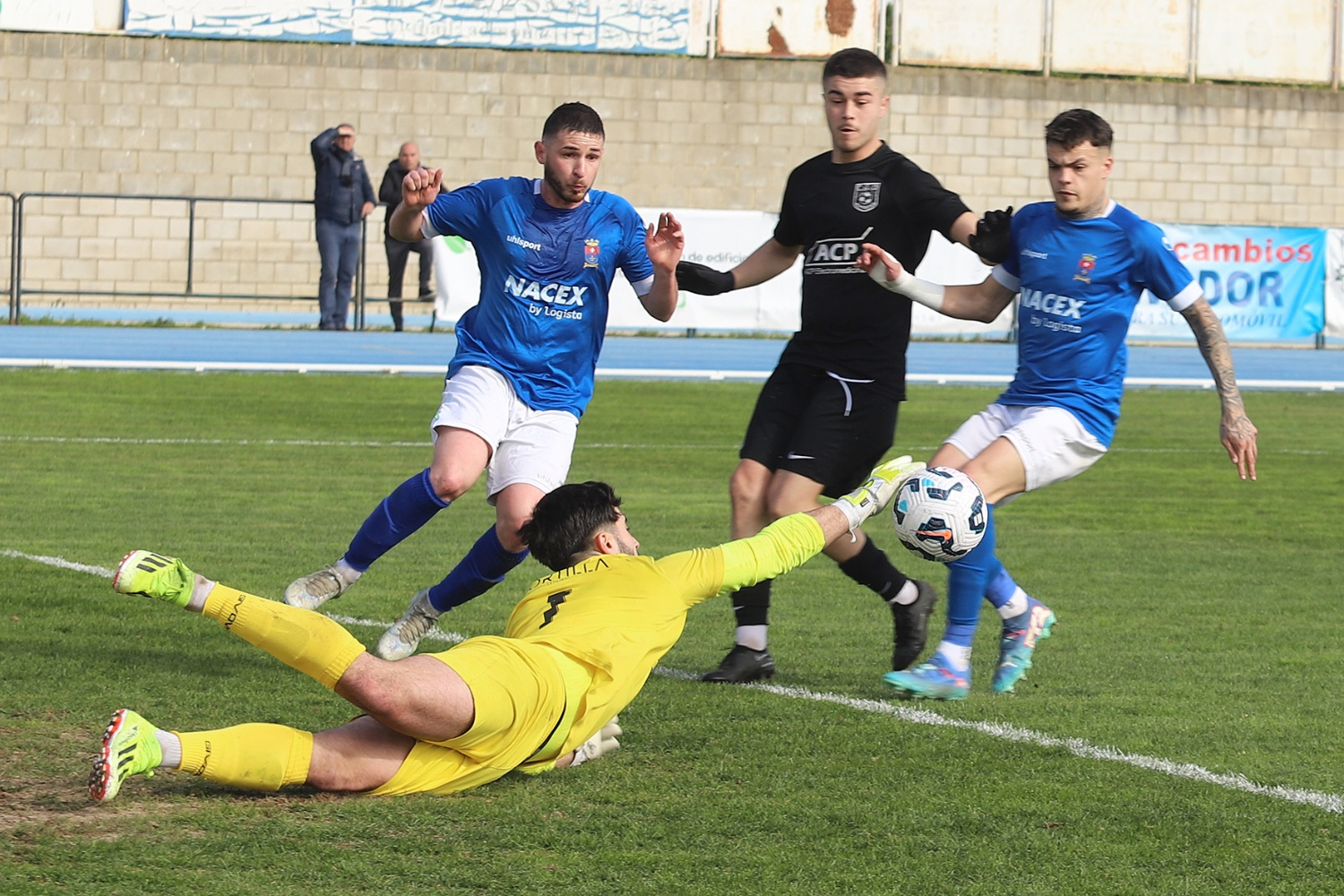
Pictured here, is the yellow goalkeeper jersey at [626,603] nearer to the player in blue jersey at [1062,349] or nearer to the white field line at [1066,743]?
the white field line at [1066,743]

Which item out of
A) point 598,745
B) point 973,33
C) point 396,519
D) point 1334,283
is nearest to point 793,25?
point 973,33

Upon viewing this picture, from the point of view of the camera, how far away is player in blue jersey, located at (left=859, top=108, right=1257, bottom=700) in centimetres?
592

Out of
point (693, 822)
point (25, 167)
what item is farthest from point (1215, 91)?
point (693, 822)

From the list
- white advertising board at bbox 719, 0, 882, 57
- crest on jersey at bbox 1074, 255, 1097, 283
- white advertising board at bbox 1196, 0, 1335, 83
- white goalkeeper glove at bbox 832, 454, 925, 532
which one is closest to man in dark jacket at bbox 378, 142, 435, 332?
white advertising board at bbox 719, 0, 882, 57

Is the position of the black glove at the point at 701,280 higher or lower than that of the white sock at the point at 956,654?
higher

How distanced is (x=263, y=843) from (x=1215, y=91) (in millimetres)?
27529

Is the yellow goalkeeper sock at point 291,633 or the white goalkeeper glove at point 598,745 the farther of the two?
the white goalkeeper glove at point 598,745

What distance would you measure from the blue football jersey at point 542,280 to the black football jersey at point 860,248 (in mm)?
651

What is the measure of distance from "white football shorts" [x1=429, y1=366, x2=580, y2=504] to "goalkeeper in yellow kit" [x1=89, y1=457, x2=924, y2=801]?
1.27 meters

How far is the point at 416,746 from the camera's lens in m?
4.38

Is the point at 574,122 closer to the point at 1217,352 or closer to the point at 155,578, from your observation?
the point at 1217,352

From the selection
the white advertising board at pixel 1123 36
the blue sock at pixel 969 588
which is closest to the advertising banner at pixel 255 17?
the white advertising board at pixel 1123 36

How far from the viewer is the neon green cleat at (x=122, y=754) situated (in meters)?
3.86

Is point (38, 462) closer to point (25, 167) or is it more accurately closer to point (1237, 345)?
point (25, 167)
